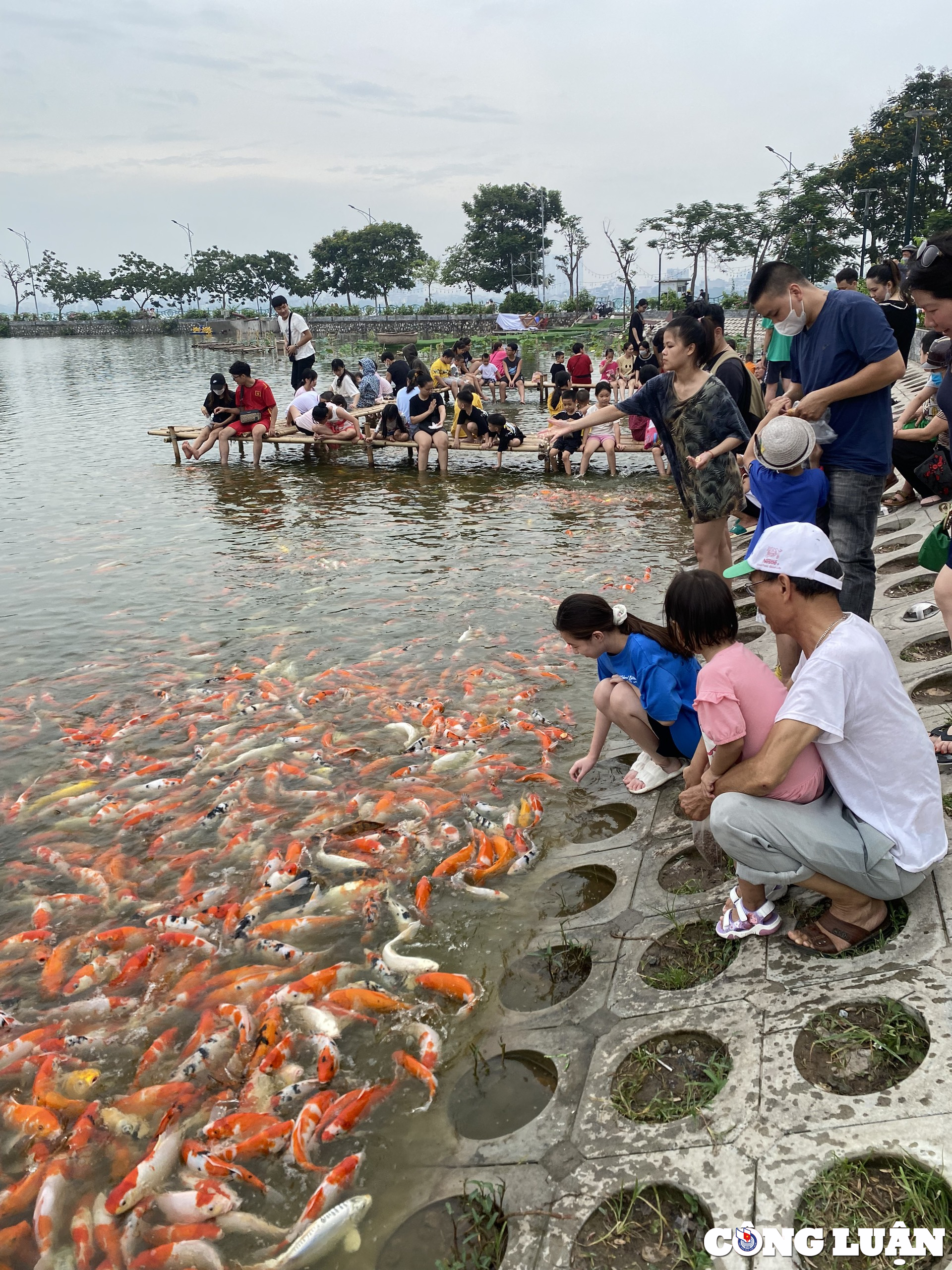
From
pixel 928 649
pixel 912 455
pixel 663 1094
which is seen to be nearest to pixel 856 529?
pixel 928 649

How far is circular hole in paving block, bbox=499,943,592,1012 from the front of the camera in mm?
3922

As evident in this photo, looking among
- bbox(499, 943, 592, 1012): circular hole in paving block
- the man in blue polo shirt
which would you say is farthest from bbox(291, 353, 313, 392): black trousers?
bbox(499, 943, 592, 1012): circular hole in paving block

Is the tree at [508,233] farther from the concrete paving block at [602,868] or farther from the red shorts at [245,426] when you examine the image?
the concrete paving block at [602,868]

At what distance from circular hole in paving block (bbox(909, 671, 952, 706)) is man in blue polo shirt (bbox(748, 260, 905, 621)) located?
2.23ft

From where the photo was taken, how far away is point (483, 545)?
12008mm

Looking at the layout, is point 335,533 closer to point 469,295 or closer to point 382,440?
point 382,440

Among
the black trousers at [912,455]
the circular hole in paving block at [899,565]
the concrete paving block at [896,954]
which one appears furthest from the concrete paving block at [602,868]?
the black trousers at [912,455]

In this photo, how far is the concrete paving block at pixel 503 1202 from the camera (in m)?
2.69

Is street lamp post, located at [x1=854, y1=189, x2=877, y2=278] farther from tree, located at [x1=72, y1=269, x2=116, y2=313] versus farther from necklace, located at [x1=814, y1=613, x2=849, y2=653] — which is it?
tree, located at [x1=72, y1=269, x2=116, y2=313]

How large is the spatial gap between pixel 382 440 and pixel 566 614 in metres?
13.8

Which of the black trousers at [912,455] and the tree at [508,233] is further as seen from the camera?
the tree at [508,233]

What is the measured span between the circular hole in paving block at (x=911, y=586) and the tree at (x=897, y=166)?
4764cm

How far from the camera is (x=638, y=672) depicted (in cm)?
484

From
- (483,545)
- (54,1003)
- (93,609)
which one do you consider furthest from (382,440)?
(54,1003)
